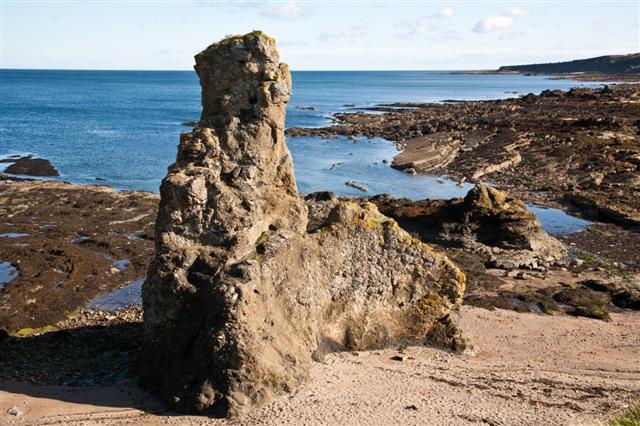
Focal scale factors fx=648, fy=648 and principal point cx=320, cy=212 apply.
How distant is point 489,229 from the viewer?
36.2 meters

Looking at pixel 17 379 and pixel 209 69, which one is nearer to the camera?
pixel 17 379

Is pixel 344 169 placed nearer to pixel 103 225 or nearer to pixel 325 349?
pixel 103 225

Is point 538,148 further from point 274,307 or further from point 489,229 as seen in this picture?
point 274,307

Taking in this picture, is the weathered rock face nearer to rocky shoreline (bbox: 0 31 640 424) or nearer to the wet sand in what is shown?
rocky shoreline (bbox: 0 31 640 424)

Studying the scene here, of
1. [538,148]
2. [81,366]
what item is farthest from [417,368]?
[538,148]

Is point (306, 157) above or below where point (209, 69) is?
below

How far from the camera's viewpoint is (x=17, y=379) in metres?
19.0

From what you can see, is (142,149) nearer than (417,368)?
No

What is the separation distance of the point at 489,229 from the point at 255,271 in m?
21.1

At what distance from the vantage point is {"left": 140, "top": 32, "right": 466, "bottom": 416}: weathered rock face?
17.4 meters

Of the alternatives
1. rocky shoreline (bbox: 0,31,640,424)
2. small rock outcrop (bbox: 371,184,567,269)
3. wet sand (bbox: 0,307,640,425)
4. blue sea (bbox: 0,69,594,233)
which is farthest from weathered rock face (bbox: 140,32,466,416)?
blue sea (bbox: 0,69,594,233)

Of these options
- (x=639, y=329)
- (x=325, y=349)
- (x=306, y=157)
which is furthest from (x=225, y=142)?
(x=306, y=157)

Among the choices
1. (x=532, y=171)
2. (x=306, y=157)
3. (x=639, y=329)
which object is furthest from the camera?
(x=306, y=157)

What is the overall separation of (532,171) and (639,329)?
33991 mm
